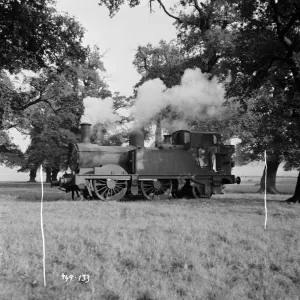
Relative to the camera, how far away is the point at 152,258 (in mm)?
6117

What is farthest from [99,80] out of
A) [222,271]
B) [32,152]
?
[222,271]

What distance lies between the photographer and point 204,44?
1040 inches

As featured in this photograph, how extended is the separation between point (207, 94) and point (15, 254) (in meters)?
19.6

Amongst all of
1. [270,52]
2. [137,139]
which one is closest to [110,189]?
[137,139]

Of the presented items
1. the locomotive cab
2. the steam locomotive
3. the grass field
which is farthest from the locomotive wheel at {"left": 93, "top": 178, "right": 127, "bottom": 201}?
the grass field

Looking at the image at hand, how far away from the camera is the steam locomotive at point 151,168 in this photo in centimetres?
1648

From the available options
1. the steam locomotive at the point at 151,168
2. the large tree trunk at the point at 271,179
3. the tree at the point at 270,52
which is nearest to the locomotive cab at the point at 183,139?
the steam locomotive at the point at 151,168

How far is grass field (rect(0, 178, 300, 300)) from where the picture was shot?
486 centimetres

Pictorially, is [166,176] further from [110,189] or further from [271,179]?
[271,179]

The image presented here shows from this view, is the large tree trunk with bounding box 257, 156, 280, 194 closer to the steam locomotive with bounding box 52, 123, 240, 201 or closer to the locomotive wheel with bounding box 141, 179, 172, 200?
the steam locomotive with bounding box 52, 123, 240, 201

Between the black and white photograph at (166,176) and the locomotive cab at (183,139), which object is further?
the locomotive cab at (183,139)

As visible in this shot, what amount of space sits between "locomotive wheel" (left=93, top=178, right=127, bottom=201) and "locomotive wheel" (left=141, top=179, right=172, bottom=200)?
1.05 m

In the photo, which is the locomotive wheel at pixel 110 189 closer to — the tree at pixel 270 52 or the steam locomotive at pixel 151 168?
the steam locomotive at pixel 151 168

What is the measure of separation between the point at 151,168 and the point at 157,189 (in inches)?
44.2
